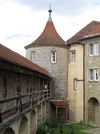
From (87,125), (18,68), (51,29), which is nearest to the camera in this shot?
(18,68)

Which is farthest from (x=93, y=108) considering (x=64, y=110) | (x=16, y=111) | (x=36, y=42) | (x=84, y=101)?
(x=16, y=111)

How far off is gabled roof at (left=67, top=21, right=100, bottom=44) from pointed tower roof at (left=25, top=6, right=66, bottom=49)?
119cm

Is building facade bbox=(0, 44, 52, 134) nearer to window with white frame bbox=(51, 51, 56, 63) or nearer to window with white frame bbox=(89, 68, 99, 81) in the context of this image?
window with white frame bbox=(89, 68, 99, 81)

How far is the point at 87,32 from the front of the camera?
38.7 metres

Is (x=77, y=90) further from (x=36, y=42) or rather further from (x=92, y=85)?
(x=36, y=42)

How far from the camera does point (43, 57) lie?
126 feet

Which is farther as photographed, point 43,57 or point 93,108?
point 43,57

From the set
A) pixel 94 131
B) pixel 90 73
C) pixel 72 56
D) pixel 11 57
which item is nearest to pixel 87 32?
pixel 72 56

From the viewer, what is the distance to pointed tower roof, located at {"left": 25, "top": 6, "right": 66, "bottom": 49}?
127ft

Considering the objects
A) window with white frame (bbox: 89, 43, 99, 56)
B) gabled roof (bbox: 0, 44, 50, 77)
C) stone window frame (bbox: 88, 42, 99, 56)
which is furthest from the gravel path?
gabled roof (bbox: 0, 44, 50, 77)

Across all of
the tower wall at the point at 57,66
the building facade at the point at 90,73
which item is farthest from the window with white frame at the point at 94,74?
the tower wall at the point at 57,66

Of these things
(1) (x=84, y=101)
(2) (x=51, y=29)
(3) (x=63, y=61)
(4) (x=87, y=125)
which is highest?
(2) (x=51, y=29)

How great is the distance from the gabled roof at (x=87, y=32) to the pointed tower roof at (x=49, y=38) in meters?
1.19

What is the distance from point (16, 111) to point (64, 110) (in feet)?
77.1
